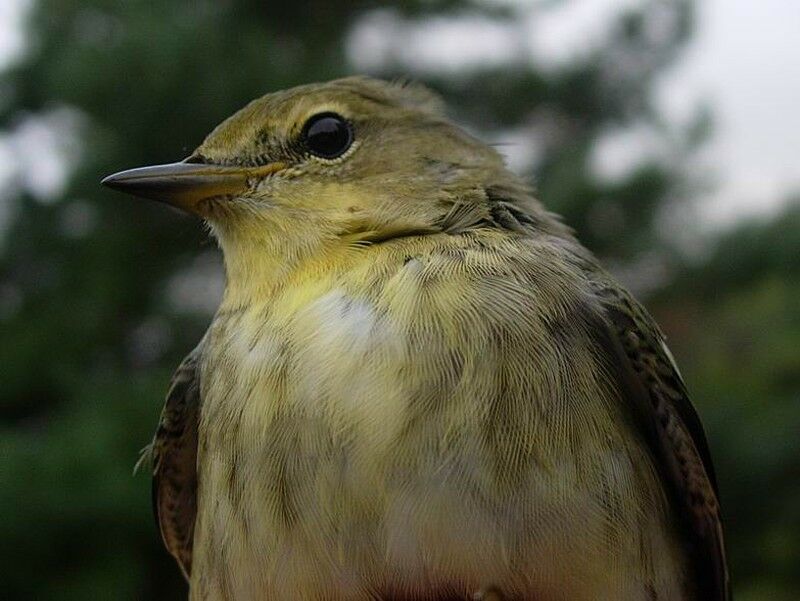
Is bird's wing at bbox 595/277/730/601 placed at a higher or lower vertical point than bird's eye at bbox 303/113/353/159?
lower

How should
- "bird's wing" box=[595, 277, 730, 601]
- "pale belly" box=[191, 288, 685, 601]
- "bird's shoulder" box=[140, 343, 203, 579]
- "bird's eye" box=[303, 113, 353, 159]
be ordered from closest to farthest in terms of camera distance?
1. "pale belly" box=[191, 288, 685, 601]
2. "bird's wing" box=[595, 277, 730, 601]
3. "bird's eye" box=[303, 113, 353, 159]
4. "bird's shoulder" box=[140, 343, 203, 579]

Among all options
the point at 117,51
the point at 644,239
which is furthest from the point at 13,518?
the point at 644,239

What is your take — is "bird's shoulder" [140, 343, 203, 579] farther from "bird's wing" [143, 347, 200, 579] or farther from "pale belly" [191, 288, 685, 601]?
"pale belly" [191, 288, 685, 601]

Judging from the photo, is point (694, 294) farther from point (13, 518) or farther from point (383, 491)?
point (383, 491)

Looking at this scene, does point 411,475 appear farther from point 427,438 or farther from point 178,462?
point 178,462

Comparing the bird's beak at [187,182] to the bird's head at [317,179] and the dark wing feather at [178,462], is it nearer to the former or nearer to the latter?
the bird's head at [317,179]

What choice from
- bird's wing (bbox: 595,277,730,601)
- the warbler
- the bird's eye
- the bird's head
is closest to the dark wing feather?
the warbler

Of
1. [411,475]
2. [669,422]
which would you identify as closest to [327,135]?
[411,475]

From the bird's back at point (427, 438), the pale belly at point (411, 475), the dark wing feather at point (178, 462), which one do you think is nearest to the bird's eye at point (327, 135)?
the bird's back at point (427, 438)
